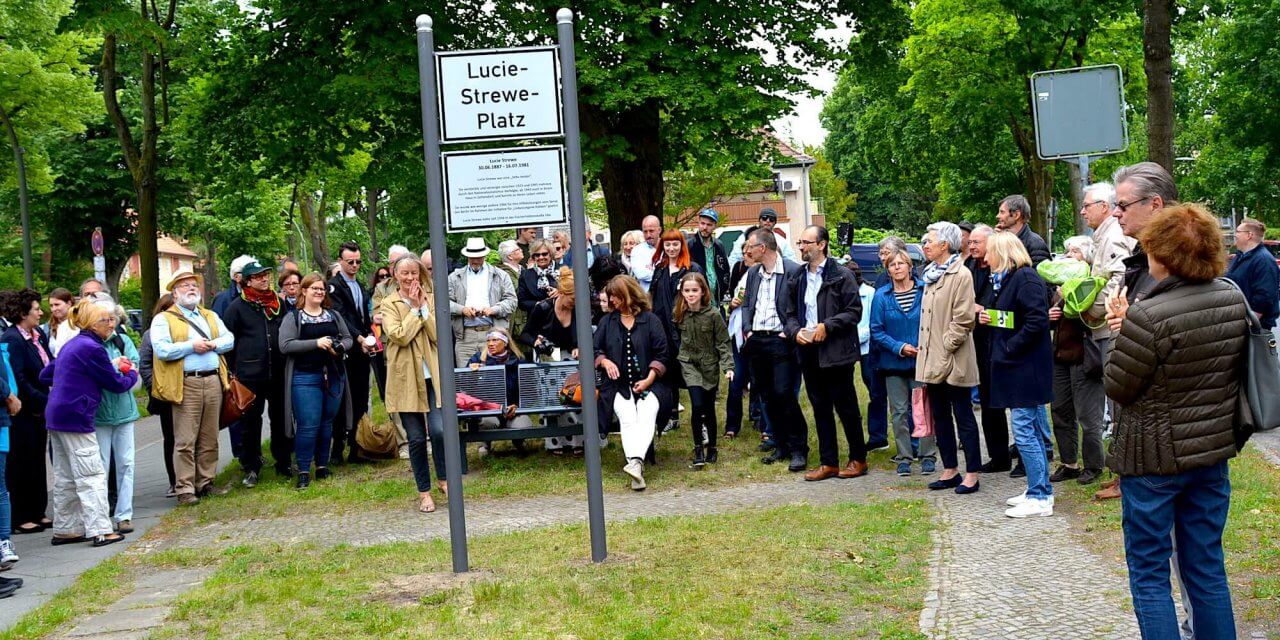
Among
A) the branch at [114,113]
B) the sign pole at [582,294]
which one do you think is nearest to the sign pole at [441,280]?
the sign pole at [582,294]

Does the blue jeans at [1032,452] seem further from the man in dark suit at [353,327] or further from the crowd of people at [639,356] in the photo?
the man in dark suit at [353,327]

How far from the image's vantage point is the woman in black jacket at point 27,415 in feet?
32.7

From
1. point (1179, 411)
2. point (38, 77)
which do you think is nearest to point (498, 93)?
point (1179, 411)

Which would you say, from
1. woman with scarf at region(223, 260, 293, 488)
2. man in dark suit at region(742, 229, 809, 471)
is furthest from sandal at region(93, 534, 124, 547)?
man in dark suit at region(742, 229, 809, 471)

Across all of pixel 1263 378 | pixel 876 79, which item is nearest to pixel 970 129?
pixel 876 79

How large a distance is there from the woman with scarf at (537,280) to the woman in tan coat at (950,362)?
4115mm

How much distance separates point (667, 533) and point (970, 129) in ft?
109

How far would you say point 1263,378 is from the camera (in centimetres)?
468

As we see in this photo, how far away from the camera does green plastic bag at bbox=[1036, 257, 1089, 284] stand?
8.79 m

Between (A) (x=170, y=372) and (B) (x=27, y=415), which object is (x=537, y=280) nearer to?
(A) (x=170, y=372)

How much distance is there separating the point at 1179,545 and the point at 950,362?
14.8ft

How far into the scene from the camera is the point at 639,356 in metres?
11.0

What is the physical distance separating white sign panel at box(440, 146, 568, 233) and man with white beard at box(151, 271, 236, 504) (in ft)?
15.0

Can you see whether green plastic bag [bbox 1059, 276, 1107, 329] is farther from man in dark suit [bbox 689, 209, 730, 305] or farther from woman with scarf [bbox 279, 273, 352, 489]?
woman with scarf [bbox 279, 273, 352, 489]
